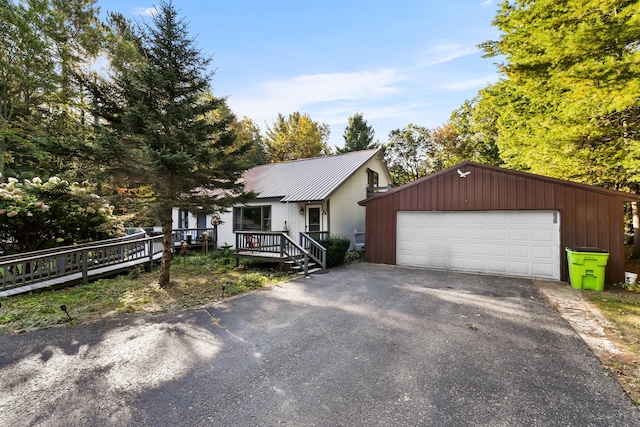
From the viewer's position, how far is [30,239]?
298 inches

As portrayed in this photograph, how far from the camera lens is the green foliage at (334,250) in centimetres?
989

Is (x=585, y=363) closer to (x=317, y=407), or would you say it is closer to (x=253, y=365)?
(x=317, y=407)

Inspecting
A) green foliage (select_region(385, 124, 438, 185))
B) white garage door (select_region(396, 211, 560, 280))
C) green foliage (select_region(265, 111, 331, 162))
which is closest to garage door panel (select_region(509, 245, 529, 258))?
white garage door (select_region(396, 211, 560, 280))


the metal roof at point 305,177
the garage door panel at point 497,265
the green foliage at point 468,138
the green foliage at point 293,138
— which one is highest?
the green foliage at point 293,138

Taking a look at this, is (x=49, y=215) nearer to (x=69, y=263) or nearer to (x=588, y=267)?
(x=69, y=263)

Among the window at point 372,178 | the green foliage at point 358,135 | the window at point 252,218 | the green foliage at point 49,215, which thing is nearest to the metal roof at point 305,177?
the window at point 252,218

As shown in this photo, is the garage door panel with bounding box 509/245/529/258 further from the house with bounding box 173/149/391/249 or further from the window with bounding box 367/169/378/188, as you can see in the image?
the window with bounding box 367/169/378/188

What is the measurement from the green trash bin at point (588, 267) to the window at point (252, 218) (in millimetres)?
10329

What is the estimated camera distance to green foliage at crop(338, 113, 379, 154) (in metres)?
30.5

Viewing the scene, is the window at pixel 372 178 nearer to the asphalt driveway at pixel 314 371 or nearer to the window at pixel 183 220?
the asphalt driveway at pixel 314 371

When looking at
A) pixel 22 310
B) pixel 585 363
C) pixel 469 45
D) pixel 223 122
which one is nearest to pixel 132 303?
pixel 22 310

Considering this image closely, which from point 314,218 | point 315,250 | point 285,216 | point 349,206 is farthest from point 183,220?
point 315,250

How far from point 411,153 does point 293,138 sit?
1186cm

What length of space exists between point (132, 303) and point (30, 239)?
15.4 ft
